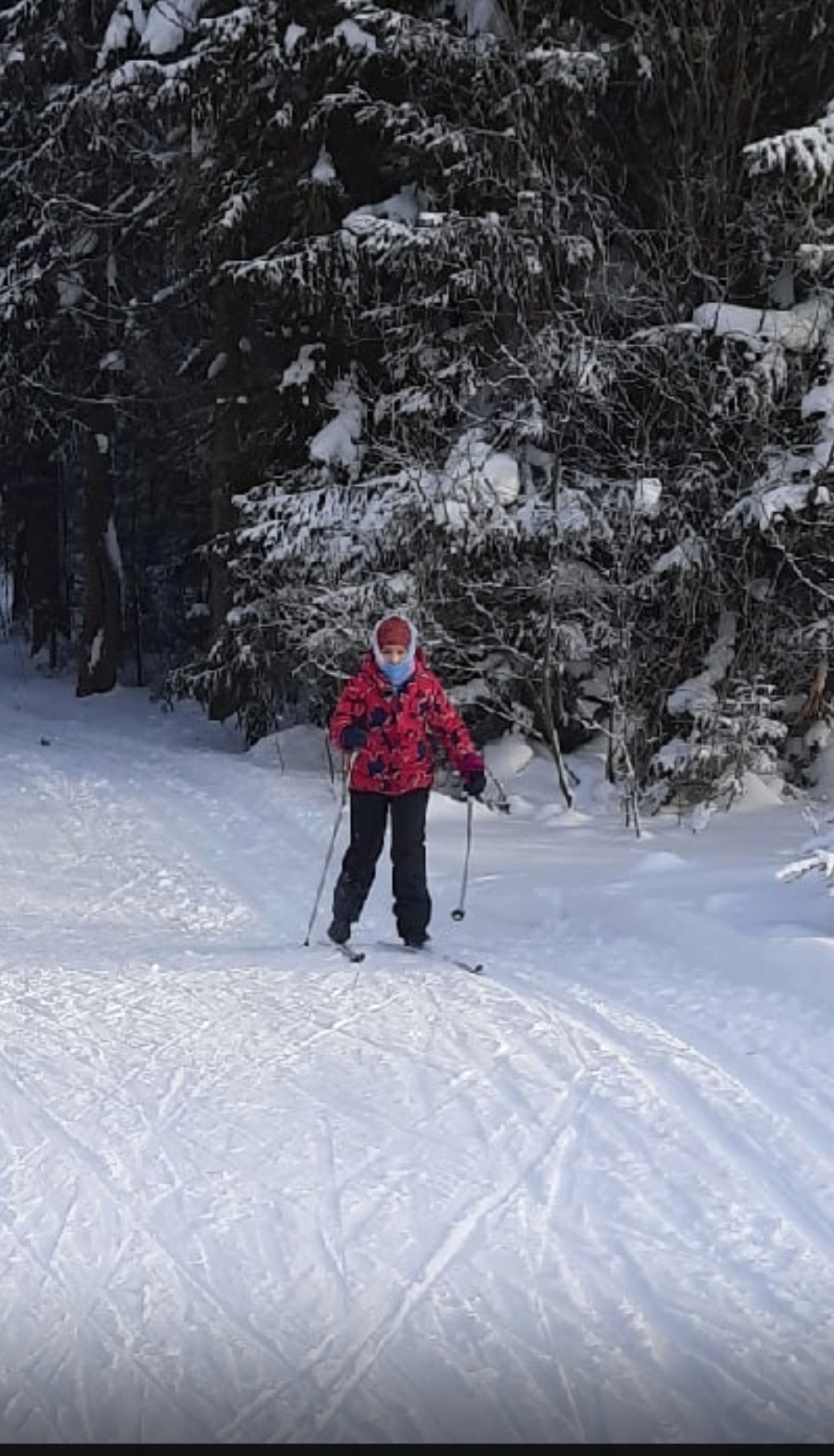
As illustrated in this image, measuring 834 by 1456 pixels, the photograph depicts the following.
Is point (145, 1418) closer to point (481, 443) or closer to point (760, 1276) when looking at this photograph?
point (760, 1276)

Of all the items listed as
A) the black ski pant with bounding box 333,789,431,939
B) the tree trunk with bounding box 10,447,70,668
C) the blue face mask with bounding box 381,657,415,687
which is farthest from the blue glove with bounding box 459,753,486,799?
the tree trunk with bounding box 10,447,70,668

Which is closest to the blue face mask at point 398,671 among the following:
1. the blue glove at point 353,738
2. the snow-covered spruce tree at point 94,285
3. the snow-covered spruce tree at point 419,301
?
the blue glove at point 353,738

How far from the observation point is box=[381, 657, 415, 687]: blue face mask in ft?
26.1

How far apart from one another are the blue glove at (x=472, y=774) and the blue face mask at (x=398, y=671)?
22.7 inches

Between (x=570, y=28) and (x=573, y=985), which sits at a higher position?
(x=570, y=28)

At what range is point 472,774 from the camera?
Result: 8.05 m

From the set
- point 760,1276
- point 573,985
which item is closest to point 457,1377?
point 760,1276

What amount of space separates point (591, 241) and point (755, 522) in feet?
10.9

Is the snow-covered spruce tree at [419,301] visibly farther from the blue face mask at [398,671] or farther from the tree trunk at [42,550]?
the tree trunk at [42,550]

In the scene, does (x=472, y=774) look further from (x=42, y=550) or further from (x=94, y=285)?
(x=42, y=550)

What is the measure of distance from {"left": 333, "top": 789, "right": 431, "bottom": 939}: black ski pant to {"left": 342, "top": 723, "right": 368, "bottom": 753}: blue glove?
35cm

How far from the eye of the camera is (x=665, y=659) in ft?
42.2

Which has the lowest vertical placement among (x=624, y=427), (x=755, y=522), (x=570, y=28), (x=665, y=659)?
(x=665, y=659)

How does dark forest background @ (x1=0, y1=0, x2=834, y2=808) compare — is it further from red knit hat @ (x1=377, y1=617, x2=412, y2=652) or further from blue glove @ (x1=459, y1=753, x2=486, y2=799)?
red knit hat @ (x1=377, y1=617, x2=412, y2=652)
